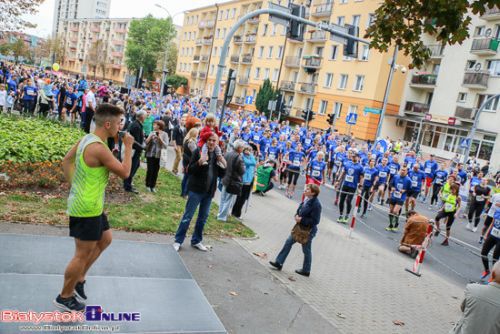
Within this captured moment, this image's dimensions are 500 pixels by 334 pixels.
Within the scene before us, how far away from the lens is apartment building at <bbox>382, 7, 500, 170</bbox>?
3650 centimetres

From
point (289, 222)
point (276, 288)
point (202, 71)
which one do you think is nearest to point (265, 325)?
point (276, 288)

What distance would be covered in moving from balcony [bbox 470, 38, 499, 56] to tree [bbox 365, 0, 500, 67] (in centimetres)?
3387

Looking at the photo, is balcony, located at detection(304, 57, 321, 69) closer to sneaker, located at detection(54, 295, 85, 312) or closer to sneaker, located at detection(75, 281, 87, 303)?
sneaker, located at detection(75, 281, 87, 303)

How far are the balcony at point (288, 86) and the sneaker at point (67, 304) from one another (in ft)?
167

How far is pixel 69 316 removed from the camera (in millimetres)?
4363

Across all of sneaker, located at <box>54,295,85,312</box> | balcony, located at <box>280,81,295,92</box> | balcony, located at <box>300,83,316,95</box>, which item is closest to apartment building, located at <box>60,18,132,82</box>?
balcony, located at <box>280,81,295,92</box>

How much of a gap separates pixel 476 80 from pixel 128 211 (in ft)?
120

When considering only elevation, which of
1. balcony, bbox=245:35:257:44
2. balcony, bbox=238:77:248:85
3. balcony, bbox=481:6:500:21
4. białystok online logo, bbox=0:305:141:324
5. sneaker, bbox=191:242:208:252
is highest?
balcony, bbox=481:6:500:21

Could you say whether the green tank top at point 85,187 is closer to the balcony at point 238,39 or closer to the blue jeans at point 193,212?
the blue jeans at point 193,212

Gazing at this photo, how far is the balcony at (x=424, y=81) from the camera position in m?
42.3

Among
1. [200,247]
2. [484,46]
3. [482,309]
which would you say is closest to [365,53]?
[484,46]

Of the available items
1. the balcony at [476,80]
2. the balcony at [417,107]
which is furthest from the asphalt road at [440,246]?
the balcony at [417,107]

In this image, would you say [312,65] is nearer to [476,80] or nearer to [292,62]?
[292,62]

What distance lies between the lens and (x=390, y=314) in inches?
269
